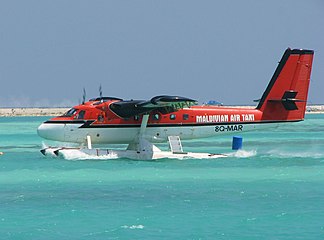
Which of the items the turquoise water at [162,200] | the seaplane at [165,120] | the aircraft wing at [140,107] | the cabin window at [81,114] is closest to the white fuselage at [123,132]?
the seaplane at [165,120]

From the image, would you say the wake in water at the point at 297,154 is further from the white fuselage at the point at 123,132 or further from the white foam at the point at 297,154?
the white fuselage at the point at 123,132

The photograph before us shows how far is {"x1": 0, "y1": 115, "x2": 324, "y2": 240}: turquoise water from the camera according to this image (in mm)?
15492

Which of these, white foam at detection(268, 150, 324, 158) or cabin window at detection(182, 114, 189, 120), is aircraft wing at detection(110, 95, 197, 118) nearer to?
cabin window at detection(182, 114, 189, 120)

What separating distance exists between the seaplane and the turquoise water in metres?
1.66

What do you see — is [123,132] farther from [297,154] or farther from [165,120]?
[297,154]

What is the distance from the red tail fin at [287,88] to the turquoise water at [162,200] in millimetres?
3895

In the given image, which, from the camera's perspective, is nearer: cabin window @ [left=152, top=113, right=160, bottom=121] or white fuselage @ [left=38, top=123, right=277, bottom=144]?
white fuselage @ [left=38, top=123, right=277, bottom=144]

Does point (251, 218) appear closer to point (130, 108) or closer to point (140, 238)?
point (140, 238)

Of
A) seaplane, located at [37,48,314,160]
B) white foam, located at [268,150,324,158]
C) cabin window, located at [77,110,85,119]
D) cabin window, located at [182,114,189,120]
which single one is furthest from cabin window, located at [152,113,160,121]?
white foam, located at [268,150,324,158]

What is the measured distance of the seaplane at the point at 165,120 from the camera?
101 ft

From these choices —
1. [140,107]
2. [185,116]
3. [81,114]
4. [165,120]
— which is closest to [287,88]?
[185,116]

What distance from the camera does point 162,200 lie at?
19219 millimetres

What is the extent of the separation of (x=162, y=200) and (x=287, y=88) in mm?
15696

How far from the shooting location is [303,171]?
25969mm
